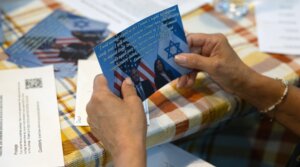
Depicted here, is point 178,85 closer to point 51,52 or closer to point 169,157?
point 169,157

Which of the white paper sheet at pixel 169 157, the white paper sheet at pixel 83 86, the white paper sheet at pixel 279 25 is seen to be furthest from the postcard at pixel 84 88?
the white paper sheet at pixel 279 25

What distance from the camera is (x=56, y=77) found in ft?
3.26

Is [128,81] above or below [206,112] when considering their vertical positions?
above

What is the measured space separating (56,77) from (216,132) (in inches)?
24.0

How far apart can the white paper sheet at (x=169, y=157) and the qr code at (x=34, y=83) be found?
286 mm

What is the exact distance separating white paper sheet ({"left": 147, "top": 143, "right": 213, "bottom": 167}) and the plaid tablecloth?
0.04 m

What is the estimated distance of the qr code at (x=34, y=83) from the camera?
0.96 m

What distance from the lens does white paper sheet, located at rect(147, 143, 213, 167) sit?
0.93 metres

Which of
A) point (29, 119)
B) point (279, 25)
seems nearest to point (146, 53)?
point (29, 119)

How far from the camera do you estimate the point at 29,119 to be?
2.89ft

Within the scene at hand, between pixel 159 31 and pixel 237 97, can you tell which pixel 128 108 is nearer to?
pixel 159 31

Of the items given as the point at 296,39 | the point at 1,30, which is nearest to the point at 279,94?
the point at 296,39

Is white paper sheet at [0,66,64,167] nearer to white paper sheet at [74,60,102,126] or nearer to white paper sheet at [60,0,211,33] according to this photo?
white paper sheet at [74,60,102,126]

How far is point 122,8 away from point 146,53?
0.41 metres
